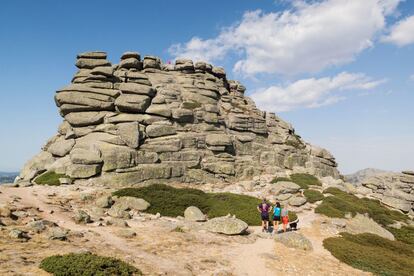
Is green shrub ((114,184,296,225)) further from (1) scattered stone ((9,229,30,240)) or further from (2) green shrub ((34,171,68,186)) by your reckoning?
(1) scattered stone ((9,229,30,240))

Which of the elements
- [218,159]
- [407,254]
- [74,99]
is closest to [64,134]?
[74,99]

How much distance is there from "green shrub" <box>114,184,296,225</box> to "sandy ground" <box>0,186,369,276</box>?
3.28m

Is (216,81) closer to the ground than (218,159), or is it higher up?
higher up

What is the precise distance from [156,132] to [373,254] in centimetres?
3373

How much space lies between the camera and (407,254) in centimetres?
2634

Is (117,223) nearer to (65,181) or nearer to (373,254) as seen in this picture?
(65,181)

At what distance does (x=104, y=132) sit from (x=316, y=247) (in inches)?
1332

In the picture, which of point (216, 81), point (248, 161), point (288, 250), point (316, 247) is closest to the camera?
point (288, 250)

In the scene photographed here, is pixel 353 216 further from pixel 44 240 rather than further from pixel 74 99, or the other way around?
pixel 74 99

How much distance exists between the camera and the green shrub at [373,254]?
823 inches

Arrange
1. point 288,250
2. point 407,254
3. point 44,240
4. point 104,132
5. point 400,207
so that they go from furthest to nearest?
point 400,207 → point 104,132 → point 407,254 → point 288,250 → point 44,240

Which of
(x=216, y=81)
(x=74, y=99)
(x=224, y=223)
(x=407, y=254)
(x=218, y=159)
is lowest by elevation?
(x=407, y=254)

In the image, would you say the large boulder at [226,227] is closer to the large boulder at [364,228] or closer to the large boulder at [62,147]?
the large boulder at [364,228]

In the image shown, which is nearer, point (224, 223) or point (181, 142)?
point (224, 223)
